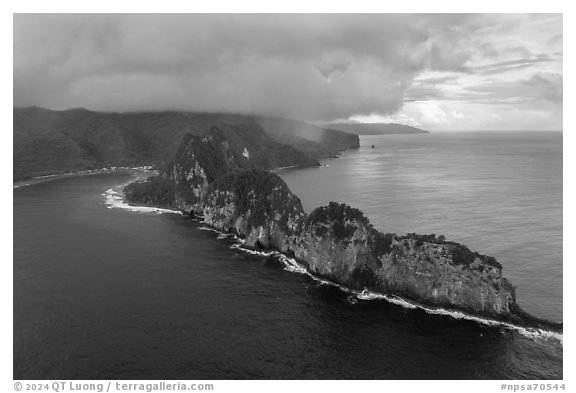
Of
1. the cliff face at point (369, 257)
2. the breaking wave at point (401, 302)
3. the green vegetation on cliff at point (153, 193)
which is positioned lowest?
the breaking wave at point (401, 302)

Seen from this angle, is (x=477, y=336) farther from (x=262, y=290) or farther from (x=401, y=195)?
(x=401, y=195)

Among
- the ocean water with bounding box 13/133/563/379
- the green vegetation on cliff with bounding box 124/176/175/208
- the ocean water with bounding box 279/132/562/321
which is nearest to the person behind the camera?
the ocean water with bounding box 13/133/563/379

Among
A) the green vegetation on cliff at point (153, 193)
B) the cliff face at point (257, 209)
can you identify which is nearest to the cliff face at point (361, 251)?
the cliff face at point (257, 209)

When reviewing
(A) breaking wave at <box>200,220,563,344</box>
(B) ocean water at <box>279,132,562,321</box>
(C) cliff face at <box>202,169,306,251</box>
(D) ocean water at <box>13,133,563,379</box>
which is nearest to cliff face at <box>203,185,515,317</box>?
(C) cliff face at <box>202,169,306,251</box>

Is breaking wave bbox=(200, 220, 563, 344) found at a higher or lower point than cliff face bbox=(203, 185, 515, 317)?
lower

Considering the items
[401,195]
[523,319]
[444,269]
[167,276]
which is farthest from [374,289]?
[401,195]

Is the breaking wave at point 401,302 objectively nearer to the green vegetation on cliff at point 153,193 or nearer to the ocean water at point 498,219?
the ocean water at point 498,219

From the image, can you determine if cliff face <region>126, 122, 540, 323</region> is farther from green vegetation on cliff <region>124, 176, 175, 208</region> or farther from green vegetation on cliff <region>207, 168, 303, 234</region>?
green vegetation on cliff <region>124, 176, 175, 208</region>

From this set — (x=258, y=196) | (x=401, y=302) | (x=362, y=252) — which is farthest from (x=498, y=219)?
(x=258, y=196)
